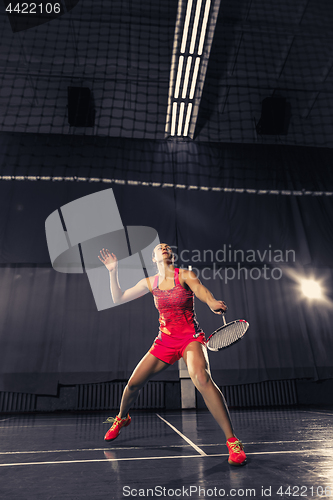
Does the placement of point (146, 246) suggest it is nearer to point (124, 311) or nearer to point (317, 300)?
point (124, 311)

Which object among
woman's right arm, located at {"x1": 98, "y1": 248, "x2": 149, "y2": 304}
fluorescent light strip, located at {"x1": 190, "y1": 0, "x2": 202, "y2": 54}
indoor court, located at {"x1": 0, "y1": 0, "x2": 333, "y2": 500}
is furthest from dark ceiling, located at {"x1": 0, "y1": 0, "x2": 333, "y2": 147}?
woman's right arm, located at {"x1": 98, "y1": 248, "x2": 149, "y2": 304}

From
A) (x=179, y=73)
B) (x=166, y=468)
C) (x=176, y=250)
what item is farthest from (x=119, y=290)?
(x=179, y=73)

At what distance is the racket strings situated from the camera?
7.11 ft

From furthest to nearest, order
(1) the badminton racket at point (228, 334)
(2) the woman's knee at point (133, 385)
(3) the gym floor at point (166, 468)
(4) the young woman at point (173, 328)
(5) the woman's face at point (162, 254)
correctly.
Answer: (5) the woman's face at point (162, 254)
(2) the woman's knee at point (133, 385)
(4) the young woman at point (173, 328)
(1) the badminton racket at point (228, 334)
(3) the gym floor at point (166, 468)

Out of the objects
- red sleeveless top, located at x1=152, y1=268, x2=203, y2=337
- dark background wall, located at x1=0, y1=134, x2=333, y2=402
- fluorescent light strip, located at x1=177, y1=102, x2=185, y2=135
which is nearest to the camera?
red sleeveless top, located at x1=152, y1=268, x2=203, y2=337

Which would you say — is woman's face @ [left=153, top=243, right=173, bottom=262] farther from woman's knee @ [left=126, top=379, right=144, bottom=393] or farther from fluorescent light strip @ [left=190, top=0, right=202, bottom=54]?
fluorescent light strip @ [left=190, top=0, right=202, bottom=54]

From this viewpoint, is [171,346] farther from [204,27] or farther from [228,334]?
[204,27]

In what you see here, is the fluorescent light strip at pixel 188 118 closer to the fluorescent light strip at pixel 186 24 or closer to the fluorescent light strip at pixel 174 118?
the fluorescent light strip at pixel 174 118

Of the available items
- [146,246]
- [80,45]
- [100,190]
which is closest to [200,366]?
[146,246]

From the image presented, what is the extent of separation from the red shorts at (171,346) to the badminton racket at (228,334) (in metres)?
0.20

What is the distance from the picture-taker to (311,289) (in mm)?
8383

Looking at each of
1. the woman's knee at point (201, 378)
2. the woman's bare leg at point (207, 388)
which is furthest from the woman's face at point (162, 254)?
the woman's knee at point (201, 378)

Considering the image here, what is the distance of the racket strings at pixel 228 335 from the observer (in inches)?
85.4

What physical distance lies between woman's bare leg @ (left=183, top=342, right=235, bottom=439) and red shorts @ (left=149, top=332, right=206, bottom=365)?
0.08m
